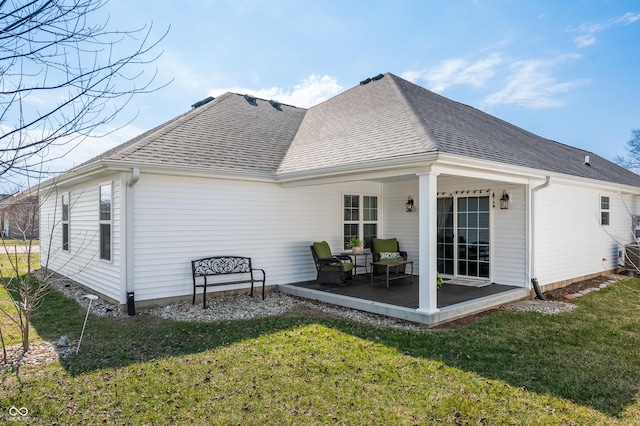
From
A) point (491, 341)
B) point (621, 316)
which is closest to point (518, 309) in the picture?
point (621, 316)

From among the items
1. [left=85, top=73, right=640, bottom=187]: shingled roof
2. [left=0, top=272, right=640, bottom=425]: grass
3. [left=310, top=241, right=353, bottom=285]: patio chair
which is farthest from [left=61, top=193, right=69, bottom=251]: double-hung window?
[left=310, top=241, right=353, bottom=285]: patio chair

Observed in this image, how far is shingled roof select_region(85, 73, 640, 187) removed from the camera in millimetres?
6953

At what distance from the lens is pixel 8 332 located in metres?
5.80

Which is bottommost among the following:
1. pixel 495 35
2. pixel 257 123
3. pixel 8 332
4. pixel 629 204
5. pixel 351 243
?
pixel 8 332

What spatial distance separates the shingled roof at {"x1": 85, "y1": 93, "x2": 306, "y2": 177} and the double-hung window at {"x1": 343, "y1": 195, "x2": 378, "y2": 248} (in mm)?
2269

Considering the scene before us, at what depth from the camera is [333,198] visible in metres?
9.78

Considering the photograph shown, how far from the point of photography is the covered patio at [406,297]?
20.4ft

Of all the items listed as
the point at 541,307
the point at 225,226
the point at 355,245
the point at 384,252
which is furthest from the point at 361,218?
the point at 541,307

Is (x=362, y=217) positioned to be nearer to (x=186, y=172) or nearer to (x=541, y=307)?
(x=541, y=307)

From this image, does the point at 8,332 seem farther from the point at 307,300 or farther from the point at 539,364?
the point at 539,364

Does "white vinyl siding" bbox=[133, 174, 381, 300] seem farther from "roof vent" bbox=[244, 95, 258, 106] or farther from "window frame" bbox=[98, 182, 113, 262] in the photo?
"roof vent" bbox=[244, 95, 258, 106]

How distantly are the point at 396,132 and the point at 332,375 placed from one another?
186 inches

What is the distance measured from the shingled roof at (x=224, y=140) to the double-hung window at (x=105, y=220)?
2.66 feet

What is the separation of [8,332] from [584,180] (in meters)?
12.2
